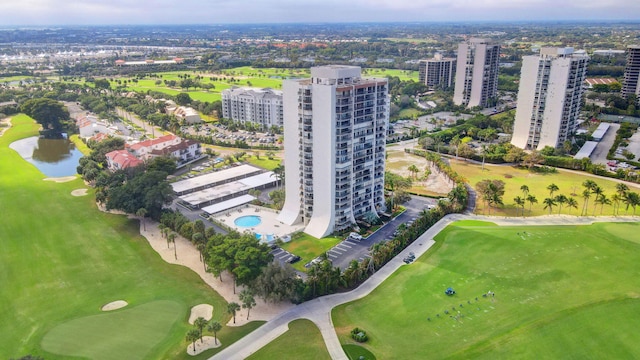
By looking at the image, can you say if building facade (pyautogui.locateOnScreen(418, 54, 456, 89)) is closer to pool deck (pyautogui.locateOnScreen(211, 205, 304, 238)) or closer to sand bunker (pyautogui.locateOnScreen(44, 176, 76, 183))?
pool deck (pyautogui.locateOnScreen(211, 205, 304, 238))

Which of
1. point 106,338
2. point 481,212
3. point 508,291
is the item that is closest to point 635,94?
point 481,212

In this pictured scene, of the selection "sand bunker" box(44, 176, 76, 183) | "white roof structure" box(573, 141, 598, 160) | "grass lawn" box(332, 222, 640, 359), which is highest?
"white roof structure" box(573, 141, 598, 160)

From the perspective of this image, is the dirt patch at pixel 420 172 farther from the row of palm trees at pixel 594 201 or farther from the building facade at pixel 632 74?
the building facade at pixel 632 74

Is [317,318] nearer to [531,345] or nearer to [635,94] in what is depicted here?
[531,345]

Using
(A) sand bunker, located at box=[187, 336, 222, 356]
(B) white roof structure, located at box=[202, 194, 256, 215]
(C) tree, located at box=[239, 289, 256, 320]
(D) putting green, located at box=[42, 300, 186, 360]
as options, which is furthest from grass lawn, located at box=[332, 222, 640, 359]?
(B) white roof structure, located at box=[202, 194, 256, 215]

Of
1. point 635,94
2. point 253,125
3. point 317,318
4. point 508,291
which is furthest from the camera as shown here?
point 635,94
